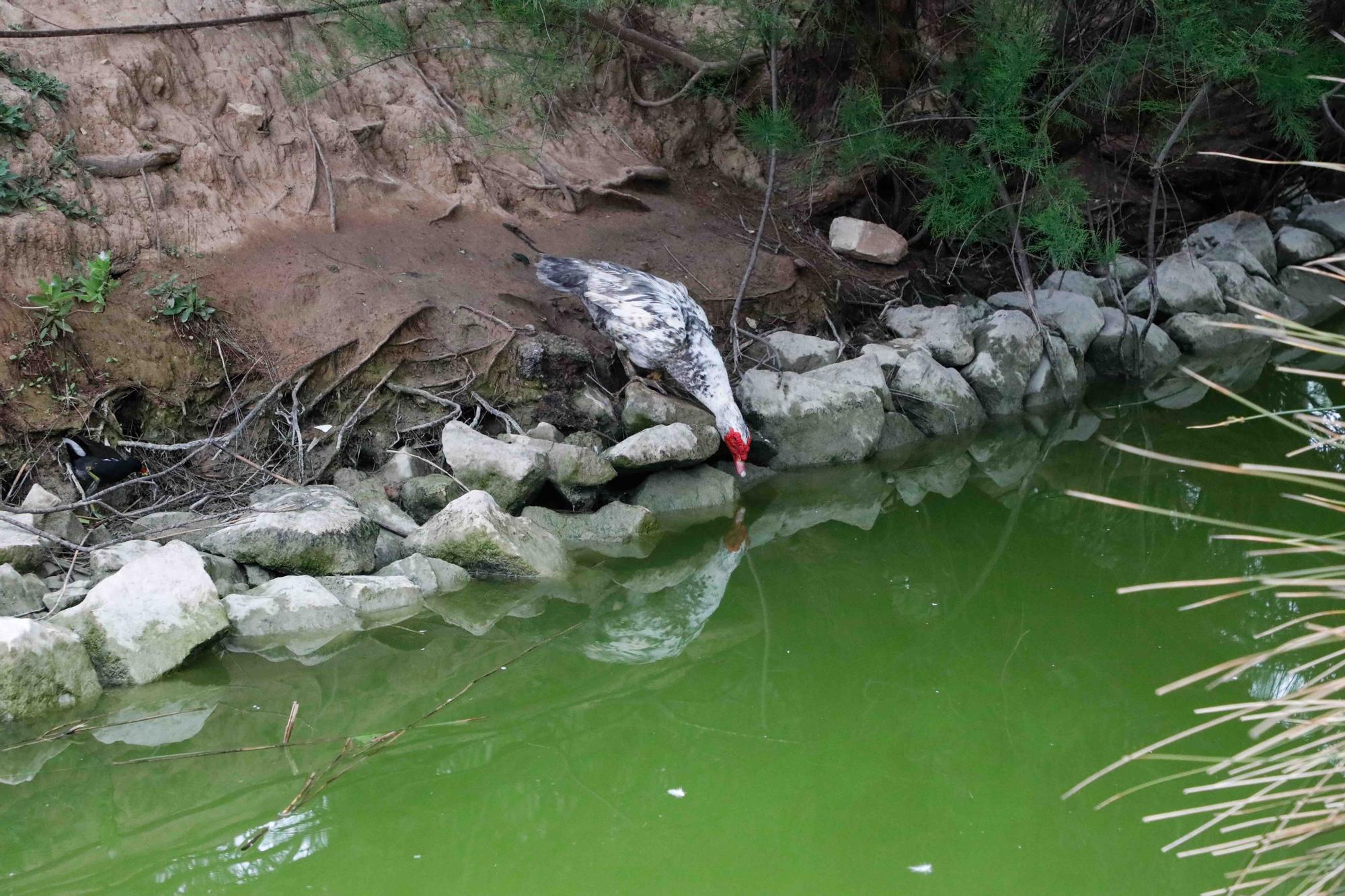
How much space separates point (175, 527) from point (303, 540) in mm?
565

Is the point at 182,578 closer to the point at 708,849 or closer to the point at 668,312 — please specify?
the point at 708,849

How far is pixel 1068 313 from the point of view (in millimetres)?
6910

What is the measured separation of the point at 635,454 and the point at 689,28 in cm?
351

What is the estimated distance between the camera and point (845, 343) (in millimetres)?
6457

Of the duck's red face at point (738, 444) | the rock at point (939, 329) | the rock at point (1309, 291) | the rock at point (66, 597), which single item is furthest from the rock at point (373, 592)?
the rock at point (1309, 291)

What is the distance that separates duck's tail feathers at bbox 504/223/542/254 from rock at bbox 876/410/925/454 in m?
2.13

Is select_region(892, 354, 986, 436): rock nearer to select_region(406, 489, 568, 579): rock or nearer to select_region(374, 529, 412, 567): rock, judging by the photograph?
select_region(406, 489, 568, 579): rock

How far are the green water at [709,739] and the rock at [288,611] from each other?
0.44 feet

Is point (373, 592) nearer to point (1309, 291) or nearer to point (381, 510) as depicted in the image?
point (381, 510)

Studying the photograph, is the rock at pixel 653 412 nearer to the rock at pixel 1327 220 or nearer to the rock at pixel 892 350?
the rock at pixel 892 350

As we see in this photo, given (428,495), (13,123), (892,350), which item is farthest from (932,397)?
(13,123)

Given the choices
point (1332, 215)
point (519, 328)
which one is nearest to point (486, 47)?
point (519, 328)

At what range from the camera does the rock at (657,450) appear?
4805mm

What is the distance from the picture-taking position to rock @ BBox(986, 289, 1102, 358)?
682cm
